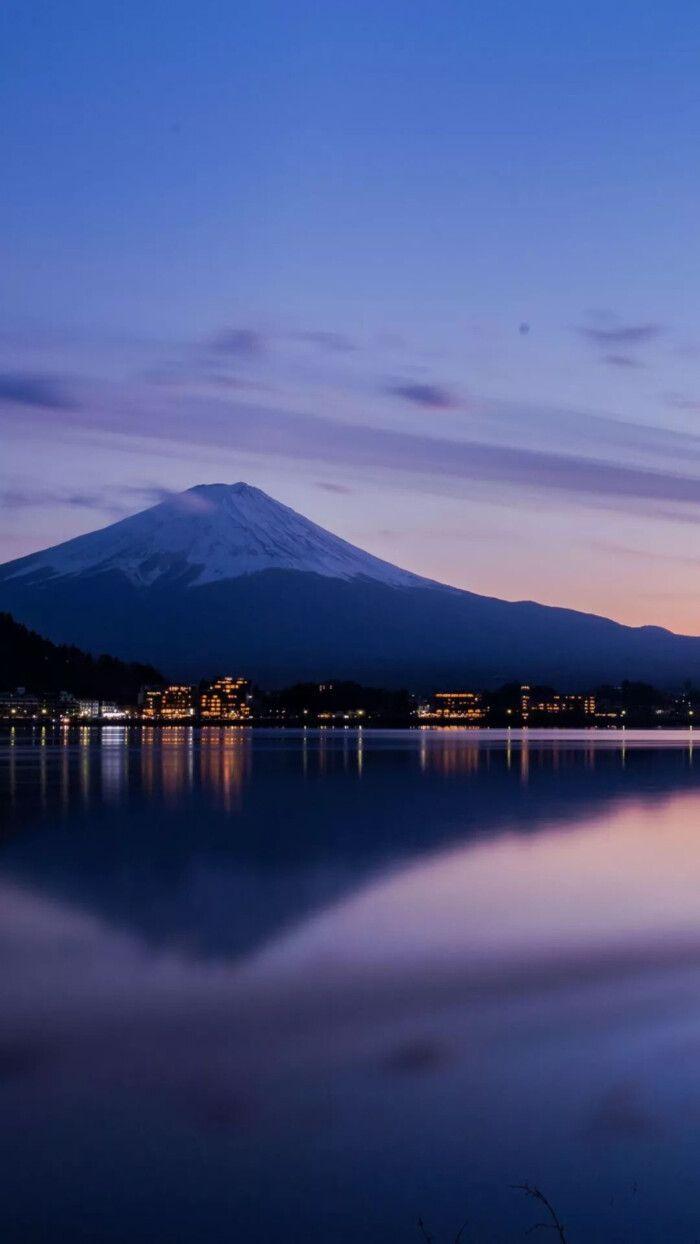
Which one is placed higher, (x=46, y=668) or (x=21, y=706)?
(x=46, y=668)

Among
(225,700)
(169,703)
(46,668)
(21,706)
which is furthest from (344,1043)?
(225,700)

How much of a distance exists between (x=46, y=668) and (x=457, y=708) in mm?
63113

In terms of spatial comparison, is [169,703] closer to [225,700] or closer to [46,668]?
[225,700]

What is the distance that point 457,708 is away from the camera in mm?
184000

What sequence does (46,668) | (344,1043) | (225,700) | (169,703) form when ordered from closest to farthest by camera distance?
(344,1043), (46,668), (169,703), (225,700)

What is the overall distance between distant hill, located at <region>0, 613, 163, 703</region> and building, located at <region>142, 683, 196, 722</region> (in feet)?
44.9

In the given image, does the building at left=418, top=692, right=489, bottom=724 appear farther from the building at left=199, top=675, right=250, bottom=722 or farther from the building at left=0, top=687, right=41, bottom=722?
the building at left=0, top=687, right=41, bottom=722

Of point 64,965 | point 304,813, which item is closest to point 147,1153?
point 64,965

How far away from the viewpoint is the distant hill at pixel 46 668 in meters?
140

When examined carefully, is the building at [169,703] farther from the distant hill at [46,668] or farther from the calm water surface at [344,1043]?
the calm water surface at [344,1043]

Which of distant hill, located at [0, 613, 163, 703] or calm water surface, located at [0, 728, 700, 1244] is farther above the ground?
distant hill, located at [0, 613, 163, 703]

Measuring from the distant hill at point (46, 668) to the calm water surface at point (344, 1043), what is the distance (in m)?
127

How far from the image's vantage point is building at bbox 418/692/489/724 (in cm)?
17912

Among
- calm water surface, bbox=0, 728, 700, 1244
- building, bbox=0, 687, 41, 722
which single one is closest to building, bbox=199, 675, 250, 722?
building, bbox=0, 687, 41, 722
